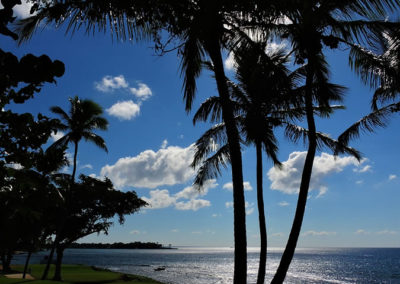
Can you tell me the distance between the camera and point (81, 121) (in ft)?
75.2

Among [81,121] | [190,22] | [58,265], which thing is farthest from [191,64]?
[58,265]

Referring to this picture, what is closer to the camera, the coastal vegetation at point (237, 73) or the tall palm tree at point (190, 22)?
the coastal vegetation at point (237, 73)

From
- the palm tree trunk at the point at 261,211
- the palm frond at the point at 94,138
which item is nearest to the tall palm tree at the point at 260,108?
the palm tree trunk at the point at 261,211

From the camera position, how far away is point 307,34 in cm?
660

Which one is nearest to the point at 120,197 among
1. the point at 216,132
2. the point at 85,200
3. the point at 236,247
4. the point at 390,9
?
the point at 85,200

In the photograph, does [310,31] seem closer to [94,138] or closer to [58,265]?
[94,138]

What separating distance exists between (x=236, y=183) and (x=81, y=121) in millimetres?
18358

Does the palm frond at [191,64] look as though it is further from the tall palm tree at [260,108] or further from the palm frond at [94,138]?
the palm frond at [94,138]

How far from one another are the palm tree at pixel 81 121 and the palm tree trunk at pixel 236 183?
17.4 metres

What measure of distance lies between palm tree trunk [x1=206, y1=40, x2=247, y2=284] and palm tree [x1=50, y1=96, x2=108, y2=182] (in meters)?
17.4

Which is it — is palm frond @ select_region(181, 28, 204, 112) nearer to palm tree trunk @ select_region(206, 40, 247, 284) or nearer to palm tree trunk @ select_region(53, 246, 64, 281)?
palm tree trunk @ select_region(206, 40, 247, 284)

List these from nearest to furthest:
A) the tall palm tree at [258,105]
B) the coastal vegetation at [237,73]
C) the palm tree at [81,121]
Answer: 1. the coastal vegetation at [237,73]
2. the tall palm tree at [258,105]
3. the palm tree at [81,121]

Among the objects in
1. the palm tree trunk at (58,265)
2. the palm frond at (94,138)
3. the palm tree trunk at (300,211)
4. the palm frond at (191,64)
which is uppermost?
the palm frond at (94,138)

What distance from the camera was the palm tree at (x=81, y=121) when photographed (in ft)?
74.8
